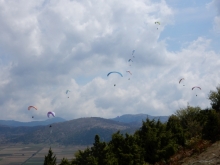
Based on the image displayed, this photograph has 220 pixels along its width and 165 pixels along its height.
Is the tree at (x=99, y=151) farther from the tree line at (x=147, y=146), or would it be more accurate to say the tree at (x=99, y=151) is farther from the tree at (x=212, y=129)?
the tree at (x=212, y=129)

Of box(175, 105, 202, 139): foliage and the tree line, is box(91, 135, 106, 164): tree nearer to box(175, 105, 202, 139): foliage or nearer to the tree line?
the tree line

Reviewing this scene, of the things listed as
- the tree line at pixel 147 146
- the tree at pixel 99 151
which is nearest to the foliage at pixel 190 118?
the tree line at pixel 147 146

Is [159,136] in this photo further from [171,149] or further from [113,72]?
[113,72]

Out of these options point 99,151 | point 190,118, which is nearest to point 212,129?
point 190,118

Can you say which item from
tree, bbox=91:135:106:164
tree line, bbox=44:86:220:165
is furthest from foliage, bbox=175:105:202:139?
tree, bbox=91:135:106:164

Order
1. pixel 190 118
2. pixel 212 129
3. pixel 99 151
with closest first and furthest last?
pixel 99 151 → pixel 212 129 → pixel 190 118

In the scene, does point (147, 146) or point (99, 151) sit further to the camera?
point (147, 146)

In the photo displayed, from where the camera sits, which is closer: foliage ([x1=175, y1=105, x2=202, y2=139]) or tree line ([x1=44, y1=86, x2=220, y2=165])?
tree line ([x1=44, y1=86, x2=220, y2=165])

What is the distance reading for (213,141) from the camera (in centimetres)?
4362

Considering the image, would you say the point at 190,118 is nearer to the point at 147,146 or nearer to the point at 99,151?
the point at 147,146

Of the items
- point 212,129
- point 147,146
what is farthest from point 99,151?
point 212,129

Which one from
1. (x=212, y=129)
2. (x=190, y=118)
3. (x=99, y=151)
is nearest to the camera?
(x=99, y=151)

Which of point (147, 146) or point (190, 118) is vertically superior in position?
point (190, 118)

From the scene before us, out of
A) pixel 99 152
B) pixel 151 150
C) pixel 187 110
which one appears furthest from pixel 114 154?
pixel 187 110
